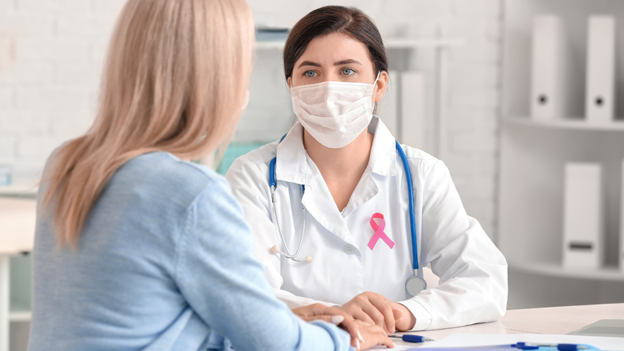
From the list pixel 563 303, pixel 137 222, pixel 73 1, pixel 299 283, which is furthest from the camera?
pixel 563 303

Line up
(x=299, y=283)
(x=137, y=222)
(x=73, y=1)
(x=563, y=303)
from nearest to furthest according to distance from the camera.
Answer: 1. (x=137, y=222)
2. (x=299, y=283)
3. (x=73, y=1)
4. (x=563, y=303)

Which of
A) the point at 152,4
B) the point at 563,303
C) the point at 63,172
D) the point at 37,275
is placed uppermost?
the point at 152,4

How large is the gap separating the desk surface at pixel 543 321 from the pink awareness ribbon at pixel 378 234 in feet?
0.88

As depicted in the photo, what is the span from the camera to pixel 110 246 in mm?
748

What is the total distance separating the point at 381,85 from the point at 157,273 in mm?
904

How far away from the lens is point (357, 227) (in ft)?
4.57

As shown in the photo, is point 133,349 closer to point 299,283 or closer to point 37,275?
point 37,275

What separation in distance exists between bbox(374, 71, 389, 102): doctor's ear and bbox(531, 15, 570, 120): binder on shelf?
3.91 feet

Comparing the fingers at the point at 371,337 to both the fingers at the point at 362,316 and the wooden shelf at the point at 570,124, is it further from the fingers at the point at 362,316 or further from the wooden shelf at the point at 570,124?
the wooden shelf at the point at 570,124

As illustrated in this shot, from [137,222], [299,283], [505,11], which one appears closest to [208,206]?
[137,222]

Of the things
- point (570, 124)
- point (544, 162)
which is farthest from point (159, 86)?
point (544, 162)

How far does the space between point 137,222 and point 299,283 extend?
26.0 inches

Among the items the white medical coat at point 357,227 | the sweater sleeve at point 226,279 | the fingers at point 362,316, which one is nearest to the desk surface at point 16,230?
the white medical coat at point 357,227

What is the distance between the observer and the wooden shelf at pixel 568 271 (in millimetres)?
2428
